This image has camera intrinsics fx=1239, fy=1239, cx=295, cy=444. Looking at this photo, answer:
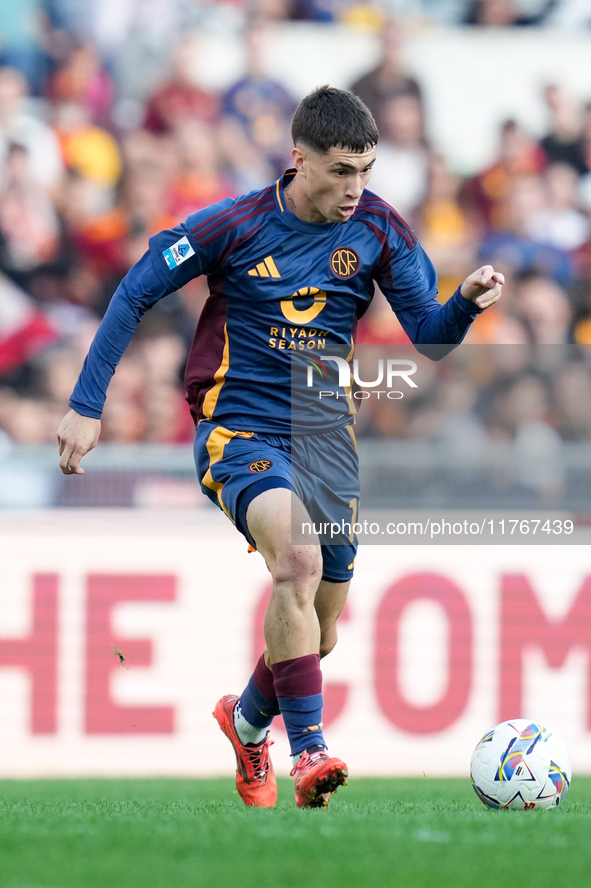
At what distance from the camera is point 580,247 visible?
407 inches

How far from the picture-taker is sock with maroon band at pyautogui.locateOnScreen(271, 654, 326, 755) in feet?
12.9

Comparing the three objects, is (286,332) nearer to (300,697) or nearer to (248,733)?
(300,697)

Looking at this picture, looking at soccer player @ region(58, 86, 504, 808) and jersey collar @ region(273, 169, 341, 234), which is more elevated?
jersey collar @ region(273, 169, 341, 234)

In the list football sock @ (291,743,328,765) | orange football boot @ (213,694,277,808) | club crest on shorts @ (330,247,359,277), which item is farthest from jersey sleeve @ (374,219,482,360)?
orange football boot @ (213,694,277,808)

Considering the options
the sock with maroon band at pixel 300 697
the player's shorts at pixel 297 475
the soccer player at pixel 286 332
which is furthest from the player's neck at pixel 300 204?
the sock with maroon band at pixel 300 697

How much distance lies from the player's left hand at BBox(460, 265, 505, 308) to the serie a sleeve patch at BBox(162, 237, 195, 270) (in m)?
0.94

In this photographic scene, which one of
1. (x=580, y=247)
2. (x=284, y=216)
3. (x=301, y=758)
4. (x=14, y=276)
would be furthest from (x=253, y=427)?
(x=580, y=247)

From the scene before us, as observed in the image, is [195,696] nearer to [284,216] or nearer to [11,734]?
[11,734]

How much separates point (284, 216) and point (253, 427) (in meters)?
→ 0.75

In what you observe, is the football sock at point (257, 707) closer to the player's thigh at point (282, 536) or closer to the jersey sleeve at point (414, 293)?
the player's thigh at point (282, 536)

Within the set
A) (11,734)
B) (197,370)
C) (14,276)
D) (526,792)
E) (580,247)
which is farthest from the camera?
(580,247)

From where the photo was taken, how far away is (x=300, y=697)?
3.96 meters

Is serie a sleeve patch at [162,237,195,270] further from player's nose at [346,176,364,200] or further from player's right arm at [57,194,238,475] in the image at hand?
player's nose at [346,176,364,200]

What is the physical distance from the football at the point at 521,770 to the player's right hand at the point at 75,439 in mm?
1704
